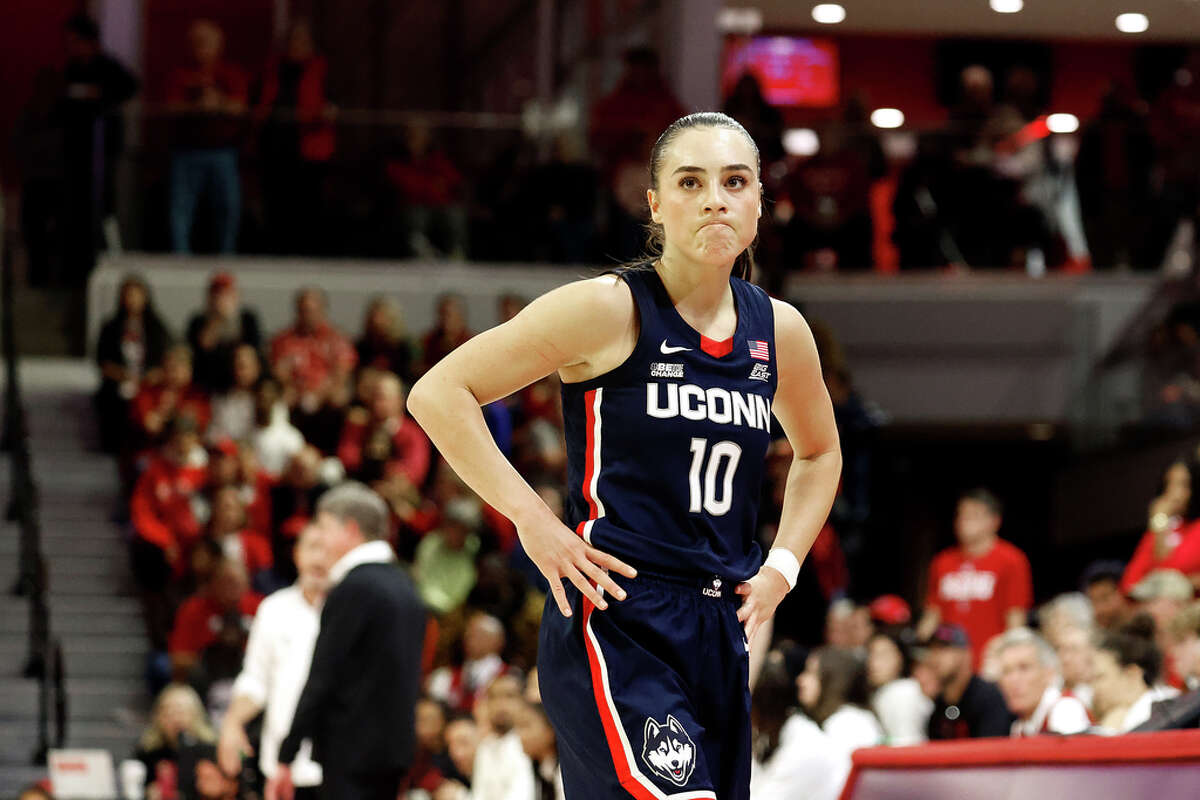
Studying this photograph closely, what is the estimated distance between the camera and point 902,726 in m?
8.84

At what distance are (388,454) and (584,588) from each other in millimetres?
9350

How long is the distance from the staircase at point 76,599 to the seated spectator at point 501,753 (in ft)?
10.2

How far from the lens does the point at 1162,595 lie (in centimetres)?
869

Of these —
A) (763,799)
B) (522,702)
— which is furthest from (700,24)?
(763,799)

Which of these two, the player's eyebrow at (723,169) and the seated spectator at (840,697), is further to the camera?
the seated spectator at (840,697)

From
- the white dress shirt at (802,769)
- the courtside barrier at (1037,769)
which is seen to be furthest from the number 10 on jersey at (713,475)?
the white dress shirt at (802,769)

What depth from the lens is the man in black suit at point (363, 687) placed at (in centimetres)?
664

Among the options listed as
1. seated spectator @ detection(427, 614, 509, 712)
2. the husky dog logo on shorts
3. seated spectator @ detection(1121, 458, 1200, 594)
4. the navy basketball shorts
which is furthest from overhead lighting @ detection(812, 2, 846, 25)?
the husky dog logo on shorts

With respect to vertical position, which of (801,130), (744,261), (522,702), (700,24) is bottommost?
(522,702)

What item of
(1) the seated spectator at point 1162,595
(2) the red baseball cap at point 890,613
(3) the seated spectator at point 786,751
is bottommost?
(2) the red baseball cap at point 890,613

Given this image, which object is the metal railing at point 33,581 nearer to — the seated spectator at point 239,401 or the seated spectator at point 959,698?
the seated spectator at point 239,401

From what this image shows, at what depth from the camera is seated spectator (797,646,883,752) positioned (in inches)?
304

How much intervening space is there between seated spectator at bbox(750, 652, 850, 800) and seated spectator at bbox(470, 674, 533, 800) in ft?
8.01

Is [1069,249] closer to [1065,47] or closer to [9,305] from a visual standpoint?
[1065,47]
